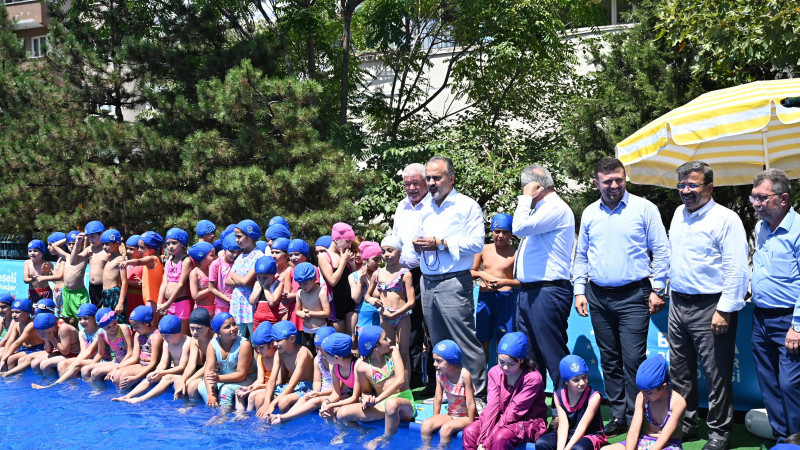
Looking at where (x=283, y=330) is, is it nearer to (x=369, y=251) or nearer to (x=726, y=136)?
(x=369, y=251)

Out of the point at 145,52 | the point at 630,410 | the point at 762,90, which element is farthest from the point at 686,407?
the point at 145,52

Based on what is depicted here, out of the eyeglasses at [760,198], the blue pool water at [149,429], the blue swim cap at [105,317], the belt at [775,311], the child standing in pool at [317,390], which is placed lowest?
the blue pool water at [149,429]

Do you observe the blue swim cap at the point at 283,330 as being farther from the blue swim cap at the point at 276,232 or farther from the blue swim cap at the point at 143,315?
the blue swim cap at the point at 143,315

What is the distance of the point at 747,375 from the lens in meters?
6.12

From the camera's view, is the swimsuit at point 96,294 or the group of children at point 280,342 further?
the swimsuit at point 96,294

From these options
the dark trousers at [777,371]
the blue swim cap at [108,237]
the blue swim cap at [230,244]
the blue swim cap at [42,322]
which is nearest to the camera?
the dark trousers at [777,371]

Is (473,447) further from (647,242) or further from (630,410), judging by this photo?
(647,242)

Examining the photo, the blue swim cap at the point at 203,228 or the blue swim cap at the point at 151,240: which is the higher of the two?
the blue swim cap at the point at 203,228

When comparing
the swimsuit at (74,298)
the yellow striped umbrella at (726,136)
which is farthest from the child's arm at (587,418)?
the swimsuit at (74,298)

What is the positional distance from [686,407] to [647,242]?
1310 mm

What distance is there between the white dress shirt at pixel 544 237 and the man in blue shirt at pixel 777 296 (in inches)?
56.1

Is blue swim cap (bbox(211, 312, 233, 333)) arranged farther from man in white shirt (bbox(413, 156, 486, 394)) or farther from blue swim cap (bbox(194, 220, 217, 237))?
man in white shirt (bbox(413, 156, 486, 394))

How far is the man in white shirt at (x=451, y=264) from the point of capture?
641 centimetres

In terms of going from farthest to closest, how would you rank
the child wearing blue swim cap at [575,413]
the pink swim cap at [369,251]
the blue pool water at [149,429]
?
the pink swim cap at [369,251] → the blue pool water at [149,429] → the child wearing blue swim cap at [575,413]
